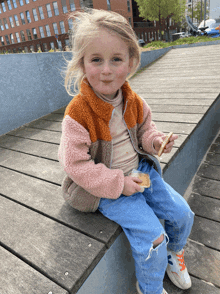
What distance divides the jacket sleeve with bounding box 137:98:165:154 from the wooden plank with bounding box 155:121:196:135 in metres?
0.78

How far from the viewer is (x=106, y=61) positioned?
3.20 feet

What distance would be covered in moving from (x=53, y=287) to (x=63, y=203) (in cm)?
51

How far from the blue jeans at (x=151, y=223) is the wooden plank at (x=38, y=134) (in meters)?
1.29

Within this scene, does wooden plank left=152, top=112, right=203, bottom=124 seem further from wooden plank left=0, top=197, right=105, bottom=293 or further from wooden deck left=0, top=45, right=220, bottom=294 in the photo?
wooden plank left=0, top=197, right=105, bottom=293

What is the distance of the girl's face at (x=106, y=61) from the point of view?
961 millimetres

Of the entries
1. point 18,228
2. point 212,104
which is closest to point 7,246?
point 18,228

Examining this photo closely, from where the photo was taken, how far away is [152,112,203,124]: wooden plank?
2179 mm

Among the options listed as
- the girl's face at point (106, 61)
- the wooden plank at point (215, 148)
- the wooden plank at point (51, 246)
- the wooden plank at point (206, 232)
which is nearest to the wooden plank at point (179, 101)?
the wooden plank at point (215, 148)

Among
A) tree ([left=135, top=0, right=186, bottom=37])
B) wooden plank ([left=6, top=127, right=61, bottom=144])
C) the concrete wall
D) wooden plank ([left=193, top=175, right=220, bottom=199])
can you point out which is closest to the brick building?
tree ([left=135, top=0, right=186, bottom=37])

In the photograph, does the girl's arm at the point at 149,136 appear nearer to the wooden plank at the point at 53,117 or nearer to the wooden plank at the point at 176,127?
the wooden plank at the point at 176,127

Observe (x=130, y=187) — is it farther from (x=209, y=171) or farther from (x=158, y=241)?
(x=209, y=171)

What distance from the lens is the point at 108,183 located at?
99cm

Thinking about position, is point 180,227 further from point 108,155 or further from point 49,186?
point 49,186

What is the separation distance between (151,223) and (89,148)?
459 millimetres
